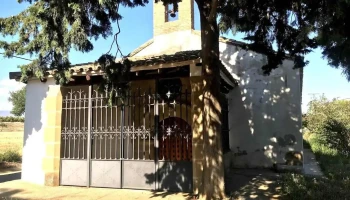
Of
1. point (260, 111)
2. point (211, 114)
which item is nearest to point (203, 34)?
point (211, 114)

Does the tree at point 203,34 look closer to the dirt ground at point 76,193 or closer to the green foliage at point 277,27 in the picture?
the green foliage at point 277,27

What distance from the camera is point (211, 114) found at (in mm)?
6520

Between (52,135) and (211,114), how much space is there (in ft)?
15.8

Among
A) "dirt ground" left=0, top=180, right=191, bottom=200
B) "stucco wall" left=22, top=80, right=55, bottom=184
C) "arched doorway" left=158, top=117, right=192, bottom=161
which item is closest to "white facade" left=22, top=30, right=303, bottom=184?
"arched doorway" left=158, top=117, right=192, bottom=161

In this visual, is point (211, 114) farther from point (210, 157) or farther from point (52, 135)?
point (52, 135)

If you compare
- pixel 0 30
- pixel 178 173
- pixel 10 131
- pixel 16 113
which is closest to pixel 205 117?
pixel 178 173

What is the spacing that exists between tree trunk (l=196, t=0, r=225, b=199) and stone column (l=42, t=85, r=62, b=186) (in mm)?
4380

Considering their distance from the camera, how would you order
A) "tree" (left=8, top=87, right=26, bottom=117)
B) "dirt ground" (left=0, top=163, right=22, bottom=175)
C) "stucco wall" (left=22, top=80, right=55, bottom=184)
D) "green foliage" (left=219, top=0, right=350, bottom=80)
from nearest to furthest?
"green foliage" (left=219, top=0, right=350, bottom=80)
"stucco wall" (left=22, top=80, right=55, bottom=184)
"dirt ground" (left=0, top=163, right=22, bottom=175)
"tree" (left=8, top=87, right=26, bottom=117)

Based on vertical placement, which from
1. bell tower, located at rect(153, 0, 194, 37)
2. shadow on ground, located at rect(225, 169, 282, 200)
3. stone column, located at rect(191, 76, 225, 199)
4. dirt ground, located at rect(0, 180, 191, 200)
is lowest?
dirt ground, located at rect(0, 180, 191, 200)

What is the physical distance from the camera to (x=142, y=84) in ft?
27.9

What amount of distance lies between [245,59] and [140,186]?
670 cm

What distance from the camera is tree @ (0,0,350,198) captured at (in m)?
5.71

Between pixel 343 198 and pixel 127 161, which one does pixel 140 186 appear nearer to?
pixel 127 161

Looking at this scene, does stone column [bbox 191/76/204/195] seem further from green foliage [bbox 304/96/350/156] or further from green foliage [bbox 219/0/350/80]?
green foliage [bbox 304/96/350/156]
